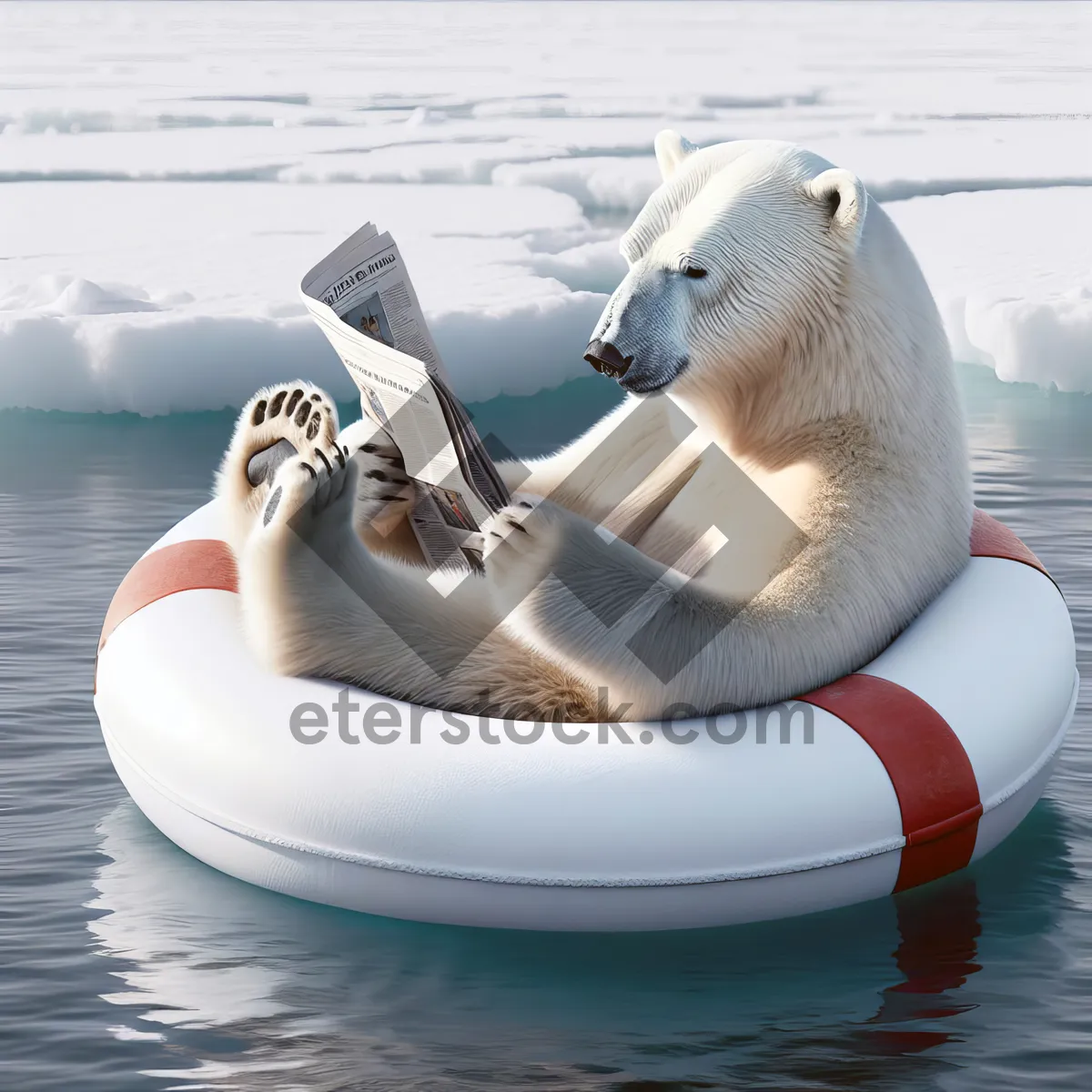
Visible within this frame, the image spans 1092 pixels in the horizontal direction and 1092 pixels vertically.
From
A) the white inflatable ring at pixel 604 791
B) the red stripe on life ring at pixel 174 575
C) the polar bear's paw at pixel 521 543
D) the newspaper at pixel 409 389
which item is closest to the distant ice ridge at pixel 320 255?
the red stripe on life ring at pixel 174 575

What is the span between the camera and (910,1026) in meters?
1.82

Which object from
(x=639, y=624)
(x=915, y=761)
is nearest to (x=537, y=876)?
(x=639, y=624)

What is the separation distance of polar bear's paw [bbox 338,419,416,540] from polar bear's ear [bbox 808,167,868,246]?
713 mm

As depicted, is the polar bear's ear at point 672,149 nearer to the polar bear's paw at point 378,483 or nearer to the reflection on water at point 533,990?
the polar bear's paw at point 378,483

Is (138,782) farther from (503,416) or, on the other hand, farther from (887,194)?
(887,194)

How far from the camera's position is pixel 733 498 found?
81.9 inches

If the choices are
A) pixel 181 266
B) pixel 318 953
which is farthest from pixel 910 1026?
pixel 181 266

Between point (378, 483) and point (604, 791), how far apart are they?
66 cm

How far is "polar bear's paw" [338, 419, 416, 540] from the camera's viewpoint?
7.38 ft

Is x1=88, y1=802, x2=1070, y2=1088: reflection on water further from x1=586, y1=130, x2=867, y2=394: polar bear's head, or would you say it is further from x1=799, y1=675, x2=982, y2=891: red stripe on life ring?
x1=586, y1=130, x2=867, y2=394: polar bear's head

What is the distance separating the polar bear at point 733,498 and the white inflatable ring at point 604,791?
62 mm

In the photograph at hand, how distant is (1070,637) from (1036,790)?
9.8 inches

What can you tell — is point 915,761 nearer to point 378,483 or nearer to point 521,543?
point 521,543

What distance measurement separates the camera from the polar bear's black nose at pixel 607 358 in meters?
1.86
